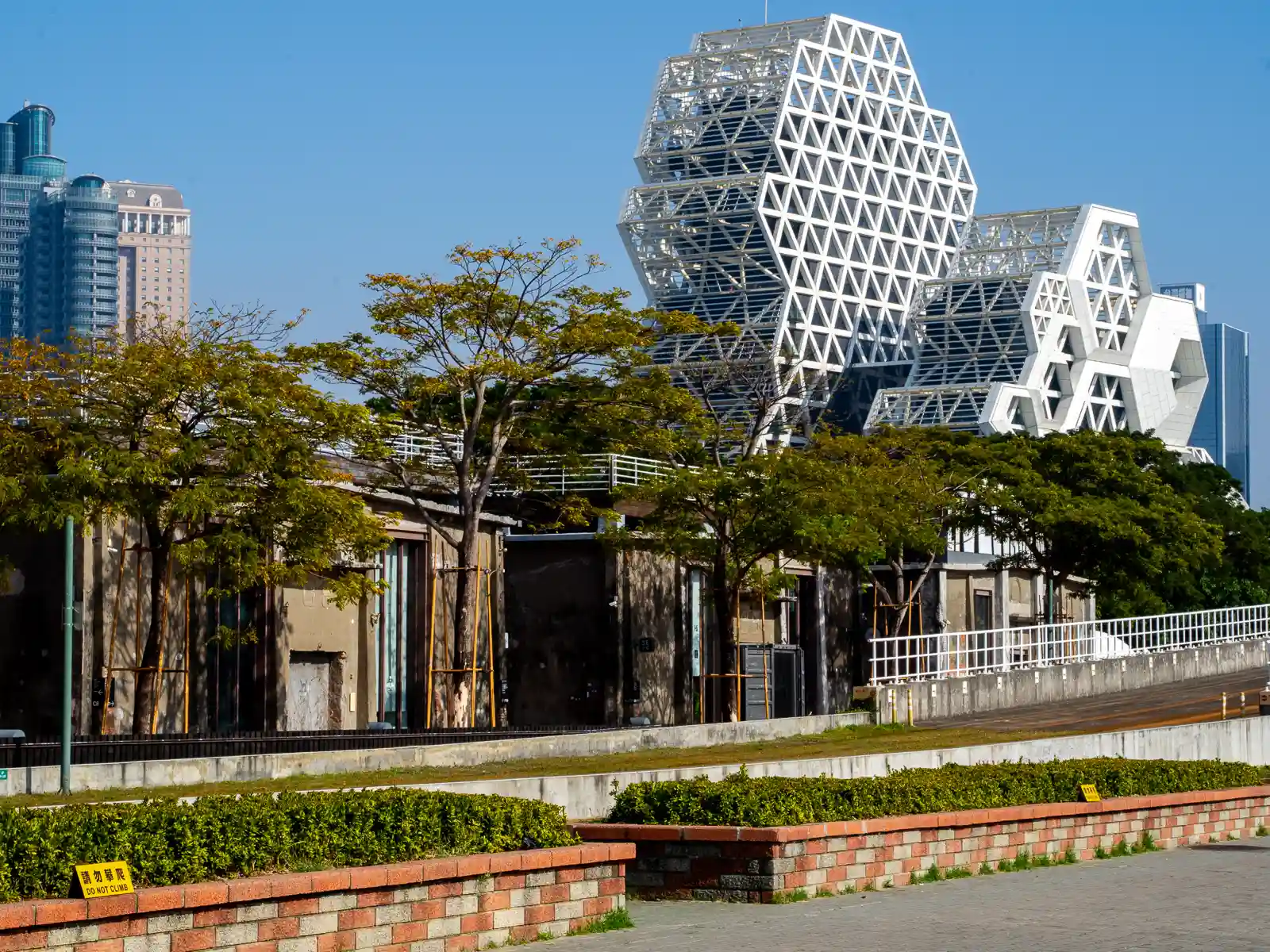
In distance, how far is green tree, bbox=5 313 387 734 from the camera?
29.9m

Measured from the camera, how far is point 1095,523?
53.3 m

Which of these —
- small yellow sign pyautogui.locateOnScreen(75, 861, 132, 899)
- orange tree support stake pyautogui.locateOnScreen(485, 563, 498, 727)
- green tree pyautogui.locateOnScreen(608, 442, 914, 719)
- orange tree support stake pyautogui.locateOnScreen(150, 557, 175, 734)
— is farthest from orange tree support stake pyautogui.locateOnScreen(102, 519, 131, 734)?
small yellow sign pyautogui.locateOnScreen(75, 861, 132, 899)

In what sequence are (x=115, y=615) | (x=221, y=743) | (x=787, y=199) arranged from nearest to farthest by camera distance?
(x=221, y=743) < (x=115, y=615) < (x=787, y=199)

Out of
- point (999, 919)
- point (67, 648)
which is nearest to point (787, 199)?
point (67, 648)

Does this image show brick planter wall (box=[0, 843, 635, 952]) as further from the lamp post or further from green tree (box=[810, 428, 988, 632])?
green tree (box=[810, 428, 988, 632])

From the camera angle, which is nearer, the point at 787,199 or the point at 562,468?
the point at 562,468

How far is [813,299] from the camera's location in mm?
153750

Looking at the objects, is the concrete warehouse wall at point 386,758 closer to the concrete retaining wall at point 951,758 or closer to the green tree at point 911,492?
the concrete retaining wall at point 951,758

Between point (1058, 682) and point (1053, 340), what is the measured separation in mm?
104083

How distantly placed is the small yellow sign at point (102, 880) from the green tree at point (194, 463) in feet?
65.0

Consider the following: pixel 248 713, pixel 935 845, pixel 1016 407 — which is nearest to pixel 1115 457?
pixel 248 713

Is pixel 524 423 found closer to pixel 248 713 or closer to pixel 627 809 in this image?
pixel 248 713

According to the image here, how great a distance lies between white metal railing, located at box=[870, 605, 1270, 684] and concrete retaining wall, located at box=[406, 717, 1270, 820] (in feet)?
23.5

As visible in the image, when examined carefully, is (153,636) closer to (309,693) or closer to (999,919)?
(309,693)
